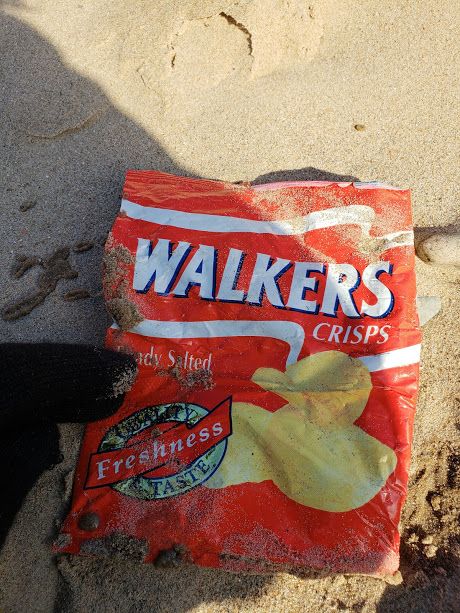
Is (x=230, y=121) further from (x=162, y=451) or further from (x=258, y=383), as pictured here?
(x=162, y=451)

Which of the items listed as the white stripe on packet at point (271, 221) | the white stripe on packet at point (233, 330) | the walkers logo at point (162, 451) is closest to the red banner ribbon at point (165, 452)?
the walkers logo at point (162, 451)

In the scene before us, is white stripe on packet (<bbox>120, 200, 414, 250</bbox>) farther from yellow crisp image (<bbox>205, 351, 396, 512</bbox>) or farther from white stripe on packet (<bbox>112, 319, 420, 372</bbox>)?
yellow crisp image (<bbox>205, 351, 396, 512</bbox>)

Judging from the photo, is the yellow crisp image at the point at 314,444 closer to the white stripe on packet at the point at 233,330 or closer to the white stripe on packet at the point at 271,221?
the white stripe on packet at the point at 233,330

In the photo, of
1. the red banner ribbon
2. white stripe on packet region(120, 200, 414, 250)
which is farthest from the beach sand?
white stripe on packet region(120, 200, 414, 250)

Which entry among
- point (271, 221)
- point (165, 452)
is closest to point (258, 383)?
point (165, 452)

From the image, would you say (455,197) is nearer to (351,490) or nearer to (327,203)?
(327,203)

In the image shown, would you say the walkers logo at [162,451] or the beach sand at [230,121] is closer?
the walkers logo at [162,451]

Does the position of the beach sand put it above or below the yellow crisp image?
above

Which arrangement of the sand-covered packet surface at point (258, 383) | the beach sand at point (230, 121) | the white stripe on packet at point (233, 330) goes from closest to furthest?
1. the sand-covered packet surface at point (258, 383)
2. the white stripe on packet at point (233, 330)
3. the beach sand at point (230, 121)
